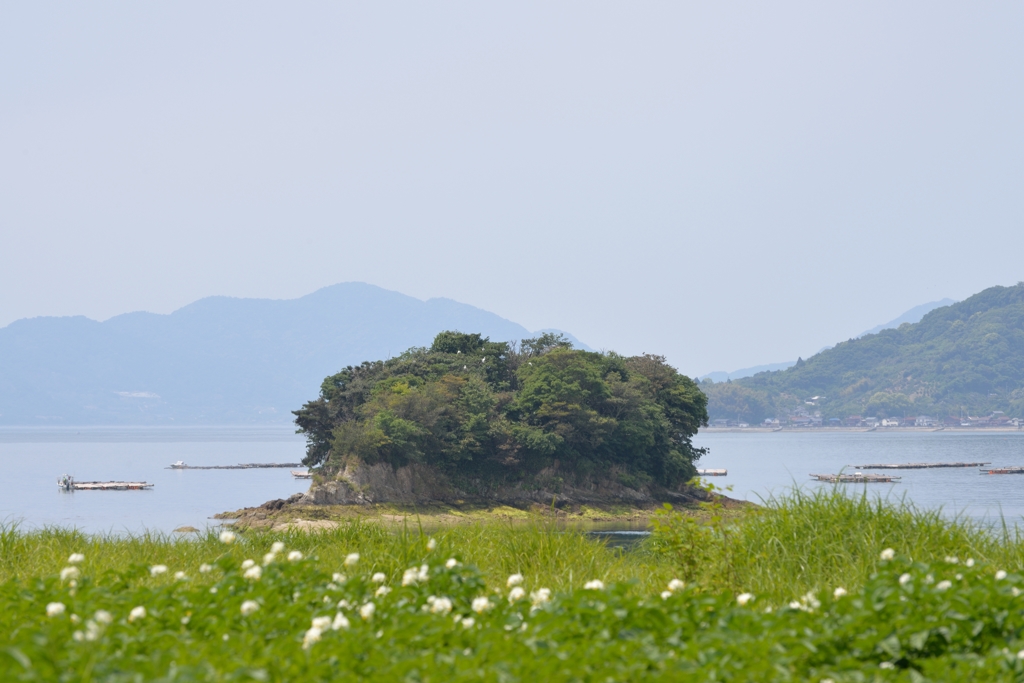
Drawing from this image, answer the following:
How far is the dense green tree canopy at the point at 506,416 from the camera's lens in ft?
194

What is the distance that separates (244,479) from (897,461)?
7601 cm

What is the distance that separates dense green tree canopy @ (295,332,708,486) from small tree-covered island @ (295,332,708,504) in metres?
0.09

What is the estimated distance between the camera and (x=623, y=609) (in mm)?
6129

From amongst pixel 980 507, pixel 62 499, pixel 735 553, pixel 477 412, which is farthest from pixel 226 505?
pixel 735 553

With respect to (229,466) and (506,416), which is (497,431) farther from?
(229,466)

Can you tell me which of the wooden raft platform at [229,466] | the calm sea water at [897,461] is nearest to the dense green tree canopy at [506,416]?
the calm sea water at [897,461]

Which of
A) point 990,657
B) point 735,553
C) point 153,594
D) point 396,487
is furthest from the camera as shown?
point 396,487

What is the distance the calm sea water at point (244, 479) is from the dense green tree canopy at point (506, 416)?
8177 mm

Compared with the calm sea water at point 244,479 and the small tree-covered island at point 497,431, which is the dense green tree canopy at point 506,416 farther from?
the calm sea water at point 244,479

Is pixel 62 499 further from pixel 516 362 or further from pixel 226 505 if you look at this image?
pixel 516 362

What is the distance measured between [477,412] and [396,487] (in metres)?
7.09

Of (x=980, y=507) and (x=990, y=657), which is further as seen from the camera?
(x=980, y=507)

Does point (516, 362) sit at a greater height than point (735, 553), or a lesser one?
greater

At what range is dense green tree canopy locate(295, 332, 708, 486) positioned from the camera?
59.2 m
